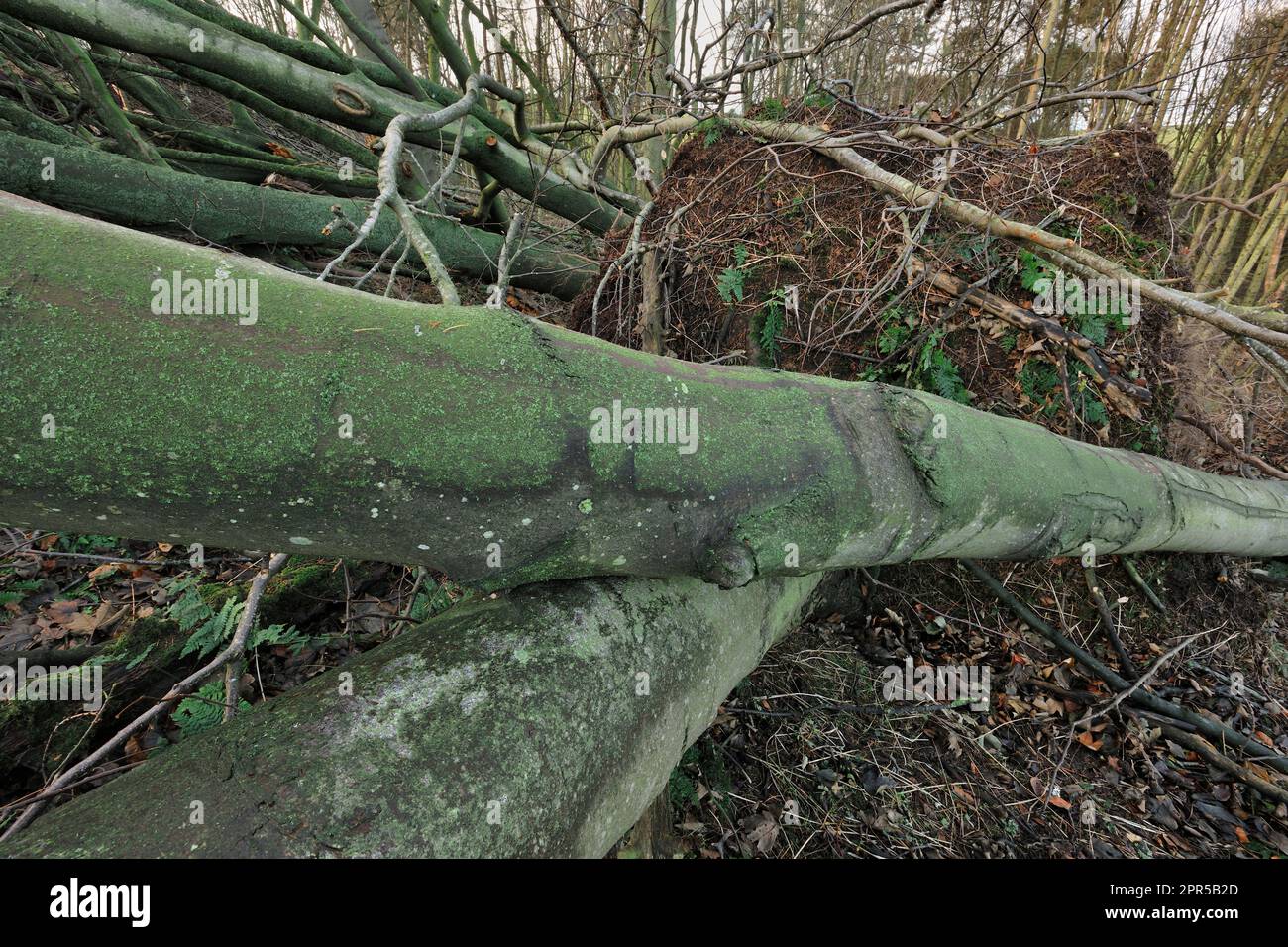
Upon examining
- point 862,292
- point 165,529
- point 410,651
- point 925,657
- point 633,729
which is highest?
point 862,292

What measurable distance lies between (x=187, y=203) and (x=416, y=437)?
392 cm

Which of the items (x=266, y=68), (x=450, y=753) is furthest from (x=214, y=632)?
(x=266, y=68)

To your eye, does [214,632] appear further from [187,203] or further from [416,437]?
[187,203]

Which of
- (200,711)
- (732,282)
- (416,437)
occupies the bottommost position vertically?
(200,711)

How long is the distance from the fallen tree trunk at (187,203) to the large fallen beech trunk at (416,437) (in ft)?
7.80

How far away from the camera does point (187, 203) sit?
12.1 feet

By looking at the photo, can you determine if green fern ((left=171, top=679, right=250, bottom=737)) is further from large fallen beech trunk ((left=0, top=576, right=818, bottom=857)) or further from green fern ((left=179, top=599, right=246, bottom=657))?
large fallen beech trunk ((left=0, top=576, right=818, bottom=857))

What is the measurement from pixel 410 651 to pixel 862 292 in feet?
10.5

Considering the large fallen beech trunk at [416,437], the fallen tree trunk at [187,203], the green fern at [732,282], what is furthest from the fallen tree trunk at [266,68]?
the large fallen beech trunk at [416,437]

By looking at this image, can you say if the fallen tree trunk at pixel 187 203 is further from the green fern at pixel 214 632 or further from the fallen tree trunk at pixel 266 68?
the green fern at pixel 214 632

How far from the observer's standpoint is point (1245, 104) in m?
8.60

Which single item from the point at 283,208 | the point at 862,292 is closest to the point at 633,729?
the point at 862,292

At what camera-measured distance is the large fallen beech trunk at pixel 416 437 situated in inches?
36.6
